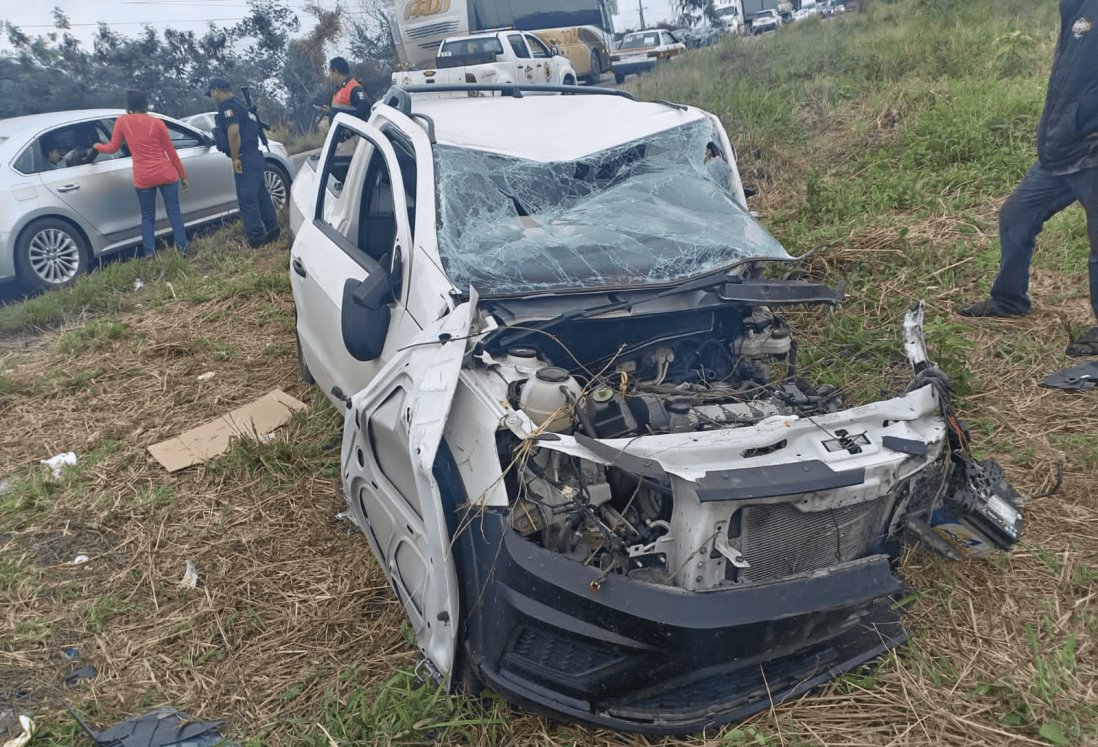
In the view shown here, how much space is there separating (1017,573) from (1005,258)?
2.37 meters

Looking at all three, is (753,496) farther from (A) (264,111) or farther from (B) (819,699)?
(A) (264,111)

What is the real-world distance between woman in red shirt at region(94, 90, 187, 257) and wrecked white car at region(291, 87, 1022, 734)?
4884 millimetres

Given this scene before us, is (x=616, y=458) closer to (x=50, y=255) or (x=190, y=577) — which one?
(x=190, y=577)

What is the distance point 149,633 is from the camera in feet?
10.3

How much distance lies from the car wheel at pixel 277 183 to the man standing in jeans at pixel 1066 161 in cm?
724

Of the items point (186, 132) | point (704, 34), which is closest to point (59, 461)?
point (186, 132)

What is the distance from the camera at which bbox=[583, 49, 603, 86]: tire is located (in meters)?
18.9

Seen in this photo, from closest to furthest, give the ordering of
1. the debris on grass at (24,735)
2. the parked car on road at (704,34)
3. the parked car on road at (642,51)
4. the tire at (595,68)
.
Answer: the debris on grass at (24,735) → the tire at (595,68) → the parked car on road at (642,51) → the parked car on road at (704,34)

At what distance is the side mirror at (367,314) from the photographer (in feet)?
10.1

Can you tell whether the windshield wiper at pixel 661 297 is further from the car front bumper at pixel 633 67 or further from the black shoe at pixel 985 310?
the car front bumper at pixel 633 67

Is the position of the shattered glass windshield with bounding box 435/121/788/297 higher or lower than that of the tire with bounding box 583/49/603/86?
higher

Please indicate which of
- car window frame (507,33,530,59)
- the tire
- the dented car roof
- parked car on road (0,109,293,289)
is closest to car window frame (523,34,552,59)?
car window frame (507,33,530,59)

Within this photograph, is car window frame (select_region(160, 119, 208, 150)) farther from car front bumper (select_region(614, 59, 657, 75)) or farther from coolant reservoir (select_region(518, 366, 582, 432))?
car front bumper (select_region(614, 59, 657, 75))

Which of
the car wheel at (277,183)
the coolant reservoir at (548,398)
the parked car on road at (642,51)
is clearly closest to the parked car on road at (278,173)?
the car wheel at (277,183)
